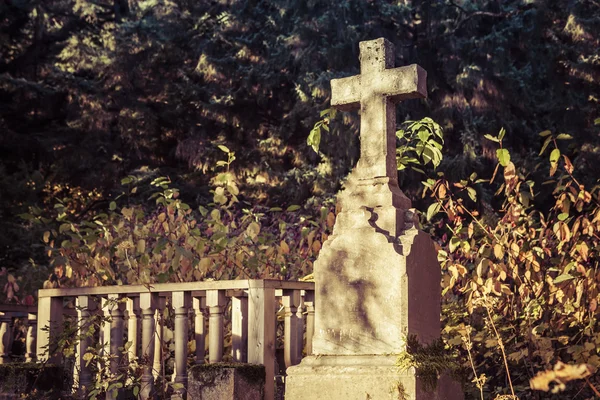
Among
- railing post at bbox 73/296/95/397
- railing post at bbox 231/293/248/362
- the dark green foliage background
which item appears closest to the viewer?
railing post at bbox 231/293/248/362

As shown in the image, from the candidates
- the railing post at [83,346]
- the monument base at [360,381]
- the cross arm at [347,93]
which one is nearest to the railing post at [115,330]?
the railing post at [83,346]

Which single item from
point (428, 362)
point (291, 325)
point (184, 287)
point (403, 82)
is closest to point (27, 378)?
point (184, 287)

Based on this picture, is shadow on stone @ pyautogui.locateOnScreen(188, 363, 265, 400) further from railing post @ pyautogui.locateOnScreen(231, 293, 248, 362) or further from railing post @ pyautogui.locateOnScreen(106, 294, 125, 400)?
railing post @ pyautogui.locateOnScreen(106, 294, 125, 400)

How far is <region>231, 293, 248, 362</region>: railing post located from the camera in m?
6.30

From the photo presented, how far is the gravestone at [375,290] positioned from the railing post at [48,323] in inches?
95.4

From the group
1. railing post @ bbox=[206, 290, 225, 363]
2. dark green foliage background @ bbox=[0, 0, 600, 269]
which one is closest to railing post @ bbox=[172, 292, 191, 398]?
railing post @ bbox=[206, 290, 225, 363]

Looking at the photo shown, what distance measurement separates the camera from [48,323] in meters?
7.44

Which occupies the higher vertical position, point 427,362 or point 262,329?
point 262,329

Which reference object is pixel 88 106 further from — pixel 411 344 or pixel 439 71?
pixel 411 344

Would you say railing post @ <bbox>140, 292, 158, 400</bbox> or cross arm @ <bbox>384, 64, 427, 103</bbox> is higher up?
cross arm @ <bbox>384, 64, 427, 103</bbox>

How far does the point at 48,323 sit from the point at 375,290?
312 cm

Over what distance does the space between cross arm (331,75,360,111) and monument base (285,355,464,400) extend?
180cm

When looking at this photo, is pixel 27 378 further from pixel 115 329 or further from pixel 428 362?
pixel 428 362

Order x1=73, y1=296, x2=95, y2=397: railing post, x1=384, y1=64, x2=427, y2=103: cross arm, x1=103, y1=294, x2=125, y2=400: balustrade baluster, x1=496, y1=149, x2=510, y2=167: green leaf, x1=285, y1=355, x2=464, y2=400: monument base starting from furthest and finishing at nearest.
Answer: x1=73, y1=296, x2=95, y2=397: railing post → x1=103, y1=294, x2=125, y2=400: balustrade baluster → x1=496, y1=149, x2=510, y2=167: green leaf → x1=384, y1=64, x2=427, y2=103: cross arm → x1=285, y1=355, x2=464, y2=400: monument base
